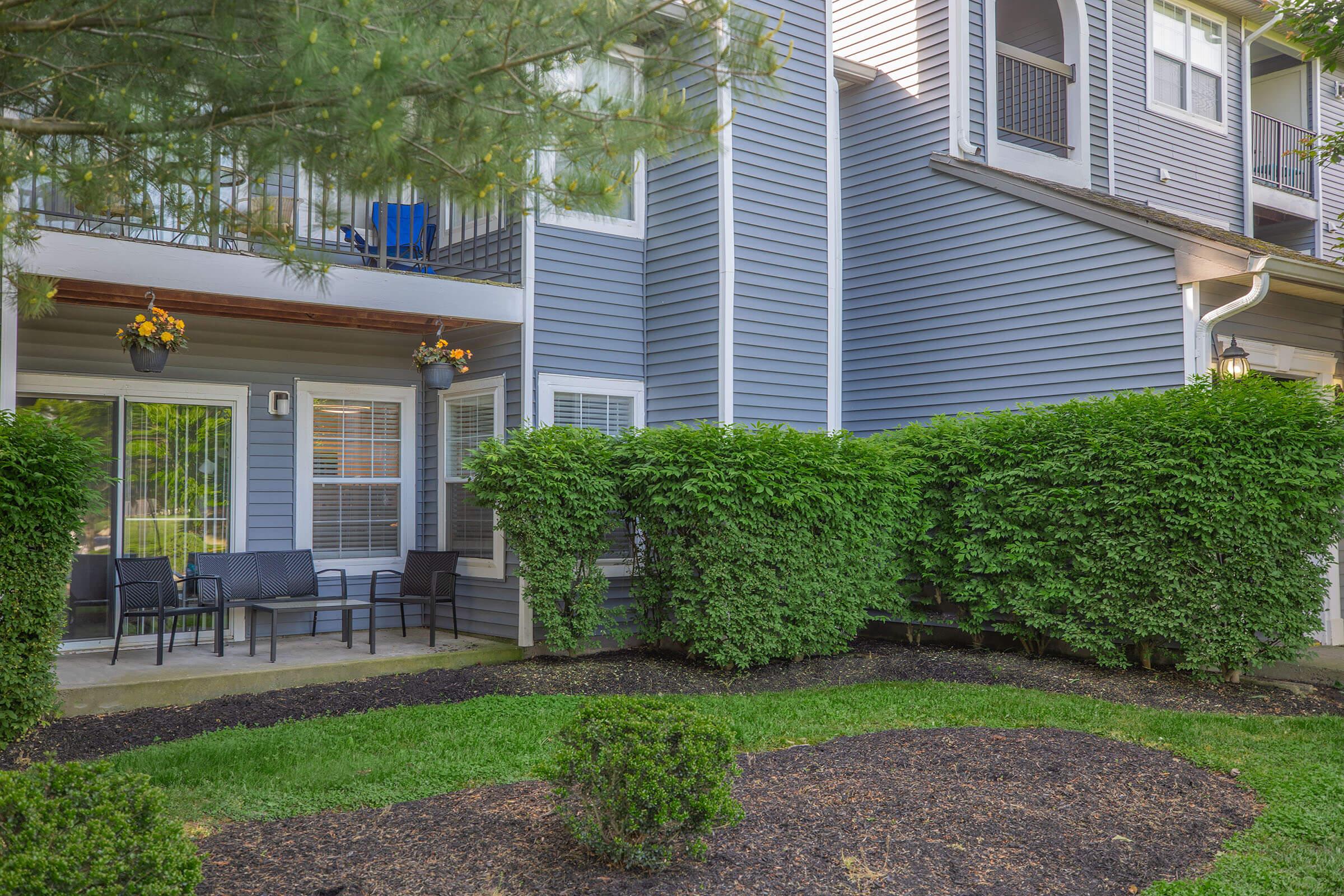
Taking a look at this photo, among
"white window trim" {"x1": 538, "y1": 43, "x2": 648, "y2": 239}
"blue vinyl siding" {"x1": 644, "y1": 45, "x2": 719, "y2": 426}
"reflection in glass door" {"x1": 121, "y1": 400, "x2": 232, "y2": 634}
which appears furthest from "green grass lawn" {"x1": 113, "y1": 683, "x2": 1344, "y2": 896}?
"white window trim" {"x1": 538, "y1": 43, "x2": 648, "y2": 239}

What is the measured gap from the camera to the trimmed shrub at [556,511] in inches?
295

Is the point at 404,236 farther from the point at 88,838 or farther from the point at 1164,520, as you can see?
the point at 88,838

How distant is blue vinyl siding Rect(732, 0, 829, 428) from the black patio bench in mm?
3886

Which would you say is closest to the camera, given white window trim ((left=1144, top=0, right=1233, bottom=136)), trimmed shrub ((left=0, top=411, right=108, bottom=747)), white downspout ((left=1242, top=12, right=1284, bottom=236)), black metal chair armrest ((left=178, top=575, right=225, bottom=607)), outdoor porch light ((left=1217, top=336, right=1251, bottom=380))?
trimmed shrub ((left=0, top=411, right=108, bottom=747))

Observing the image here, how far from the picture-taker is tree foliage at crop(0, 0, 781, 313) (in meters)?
3.70

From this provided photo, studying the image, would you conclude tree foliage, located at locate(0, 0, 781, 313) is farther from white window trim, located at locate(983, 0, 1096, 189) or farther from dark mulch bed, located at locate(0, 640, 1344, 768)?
white window trim, located at locate(983, 0, 1096, 189)

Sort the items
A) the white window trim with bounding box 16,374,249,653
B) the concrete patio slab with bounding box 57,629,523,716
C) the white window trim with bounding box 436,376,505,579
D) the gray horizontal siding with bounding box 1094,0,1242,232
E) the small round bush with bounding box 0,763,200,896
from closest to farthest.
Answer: the small round bush with bounding box 0,763,200,896, the concrete patio slab with bounding box 57,629,523,716, the white window trim with bounding box 16,374,249,653, the white window trim with bounding box 436,376,505,579, the gray horizontal siding with bounding box 1094,0,1242,232

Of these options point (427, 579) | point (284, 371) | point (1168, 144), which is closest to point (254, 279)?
point (284, 371)

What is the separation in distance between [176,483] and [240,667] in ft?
6.37

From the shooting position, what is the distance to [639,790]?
3447mm

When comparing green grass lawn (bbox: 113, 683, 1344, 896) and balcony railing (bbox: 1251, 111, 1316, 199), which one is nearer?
green grass lawn (bbox: 113, 683, 1344, 896)

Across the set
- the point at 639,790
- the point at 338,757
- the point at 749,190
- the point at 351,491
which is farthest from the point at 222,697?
the point at 749,190

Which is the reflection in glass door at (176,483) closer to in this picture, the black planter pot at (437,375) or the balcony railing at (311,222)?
the balcony railing at (311,222)

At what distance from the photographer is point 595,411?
914 centimetres
